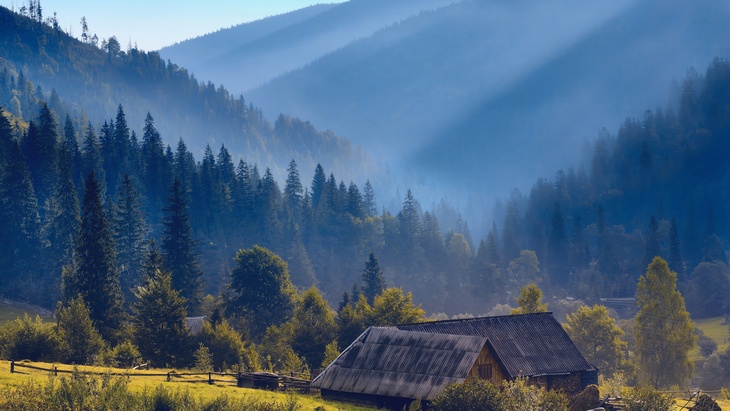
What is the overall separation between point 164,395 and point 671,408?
32.4m

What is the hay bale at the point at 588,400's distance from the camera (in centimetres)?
6156

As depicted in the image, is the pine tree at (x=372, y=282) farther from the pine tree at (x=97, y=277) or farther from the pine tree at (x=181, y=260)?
the pine tree at (x=97, y=277)

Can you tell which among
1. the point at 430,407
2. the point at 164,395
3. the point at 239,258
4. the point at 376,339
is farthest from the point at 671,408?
the point at 239,258

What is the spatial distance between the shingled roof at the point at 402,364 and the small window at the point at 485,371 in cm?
161

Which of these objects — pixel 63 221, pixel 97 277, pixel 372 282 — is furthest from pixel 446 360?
pixel 63 221

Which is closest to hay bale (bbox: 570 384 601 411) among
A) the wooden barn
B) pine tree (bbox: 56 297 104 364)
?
the wooden barn

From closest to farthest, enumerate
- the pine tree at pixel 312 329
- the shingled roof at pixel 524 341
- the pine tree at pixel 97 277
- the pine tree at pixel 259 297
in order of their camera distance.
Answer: the shingled roof at pixel 524 341
the pine tree at pixel 97 277
the pine tree at pixel 312 329
the pine tree at pixel 259 297

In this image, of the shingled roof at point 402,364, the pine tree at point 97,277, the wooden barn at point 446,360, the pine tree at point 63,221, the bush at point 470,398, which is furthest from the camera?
the pine tree at point 63,221

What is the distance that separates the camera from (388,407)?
202 feet

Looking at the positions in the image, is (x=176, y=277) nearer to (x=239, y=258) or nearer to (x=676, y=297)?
(x=239, y=258)

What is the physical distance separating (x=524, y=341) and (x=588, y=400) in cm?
1096

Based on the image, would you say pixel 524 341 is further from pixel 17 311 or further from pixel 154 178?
pixel 154 178

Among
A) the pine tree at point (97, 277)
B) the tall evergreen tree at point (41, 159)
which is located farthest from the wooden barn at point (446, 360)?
the tall evergreen tree at point (41, 159)

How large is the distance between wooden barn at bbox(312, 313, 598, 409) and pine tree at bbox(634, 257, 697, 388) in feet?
141
